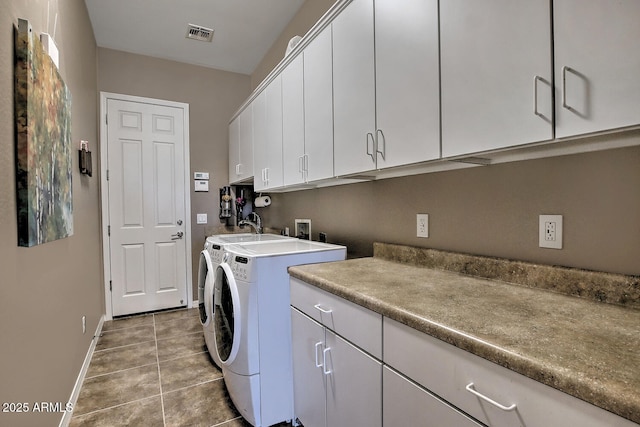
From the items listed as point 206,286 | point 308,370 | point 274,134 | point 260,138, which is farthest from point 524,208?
point 260,138

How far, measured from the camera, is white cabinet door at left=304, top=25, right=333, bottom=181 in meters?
1.76

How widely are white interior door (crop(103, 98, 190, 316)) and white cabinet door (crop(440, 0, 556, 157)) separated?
130 inches

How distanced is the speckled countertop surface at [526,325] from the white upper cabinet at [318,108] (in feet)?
2.45

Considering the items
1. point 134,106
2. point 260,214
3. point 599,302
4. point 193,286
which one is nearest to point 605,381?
point 599,302

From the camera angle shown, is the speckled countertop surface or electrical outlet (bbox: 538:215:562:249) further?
electrical outlet (bbox: 538:215:562:249)

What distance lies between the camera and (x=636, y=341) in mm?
704

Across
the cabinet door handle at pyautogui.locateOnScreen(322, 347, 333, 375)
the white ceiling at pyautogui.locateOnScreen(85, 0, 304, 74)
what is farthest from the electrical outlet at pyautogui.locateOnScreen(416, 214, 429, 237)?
the white ceiling at pyautogui.locateOnScreen(85, 0, 304, 74)

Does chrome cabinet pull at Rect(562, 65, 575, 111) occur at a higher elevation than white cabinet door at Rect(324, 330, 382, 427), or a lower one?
higher

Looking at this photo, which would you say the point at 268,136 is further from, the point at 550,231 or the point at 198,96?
the point at 550,231

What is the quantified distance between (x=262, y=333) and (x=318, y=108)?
1302mm

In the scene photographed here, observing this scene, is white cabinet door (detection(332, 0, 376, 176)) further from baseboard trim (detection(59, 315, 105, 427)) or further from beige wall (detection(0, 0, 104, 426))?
baseboard trim (detection(59, 315, 105, 427))

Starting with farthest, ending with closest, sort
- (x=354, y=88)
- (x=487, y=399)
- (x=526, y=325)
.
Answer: (x=354, y=88)
(x=526, y=325)
(x=487, y=399)

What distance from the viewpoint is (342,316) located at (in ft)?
3.94

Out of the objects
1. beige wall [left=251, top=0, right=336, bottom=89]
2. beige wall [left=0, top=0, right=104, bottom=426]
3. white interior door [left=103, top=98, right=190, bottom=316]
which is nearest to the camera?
beige wall [left=0, top=0, right=104, bottom=426]
